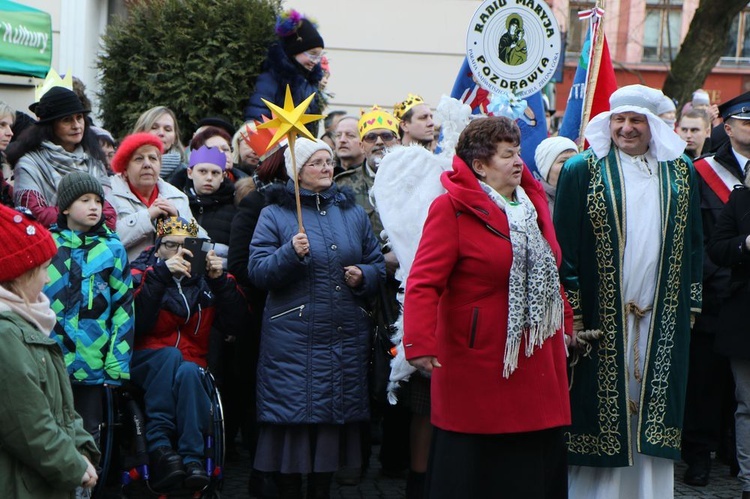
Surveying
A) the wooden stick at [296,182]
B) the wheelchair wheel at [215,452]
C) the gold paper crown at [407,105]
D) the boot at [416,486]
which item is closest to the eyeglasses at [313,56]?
the gold paper crown at [407,105]

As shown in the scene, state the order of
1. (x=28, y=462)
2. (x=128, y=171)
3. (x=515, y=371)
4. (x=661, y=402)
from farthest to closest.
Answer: (x=128, y=171), (x=661, y=402), (x=515, y=371), (x=28, y=462)

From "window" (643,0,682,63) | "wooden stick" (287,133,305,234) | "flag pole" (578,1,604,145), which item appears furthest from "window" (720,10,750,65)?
"wooden stick" (287,133,305,234)

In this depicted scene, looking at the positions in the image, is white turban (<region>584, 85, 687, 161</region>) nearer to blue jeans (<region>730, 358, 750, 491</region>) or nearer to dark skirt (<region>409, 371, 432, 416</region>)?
dark skirt (<region>409, 371, 432, 416</region>)

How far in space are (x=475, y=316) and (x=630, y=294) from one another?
128cm

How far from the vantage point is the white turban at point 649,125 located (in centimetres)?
574

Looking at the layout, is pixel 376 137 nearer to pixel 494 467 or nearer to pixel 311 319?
pixel 311 319

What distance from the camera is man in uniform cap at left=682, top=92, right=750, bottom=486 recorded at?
23.8 feet

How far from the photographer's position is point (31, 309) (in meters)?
3.90

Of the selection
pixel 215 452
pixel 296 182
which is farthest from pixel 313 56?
pixel 215 452

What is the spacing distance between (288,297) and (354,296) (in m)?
0.37

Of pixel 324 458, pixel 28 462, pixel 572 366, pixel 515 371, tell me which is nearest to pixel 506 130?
pixel 515 371

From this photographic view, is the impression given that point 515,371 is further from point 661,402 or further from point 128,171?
point 128,171

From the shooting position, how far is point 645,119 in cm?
580

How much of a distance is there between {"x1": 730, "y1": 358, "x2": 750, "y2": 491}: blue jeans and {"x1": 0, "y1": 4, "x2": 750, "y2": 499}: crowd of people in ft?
0.05
